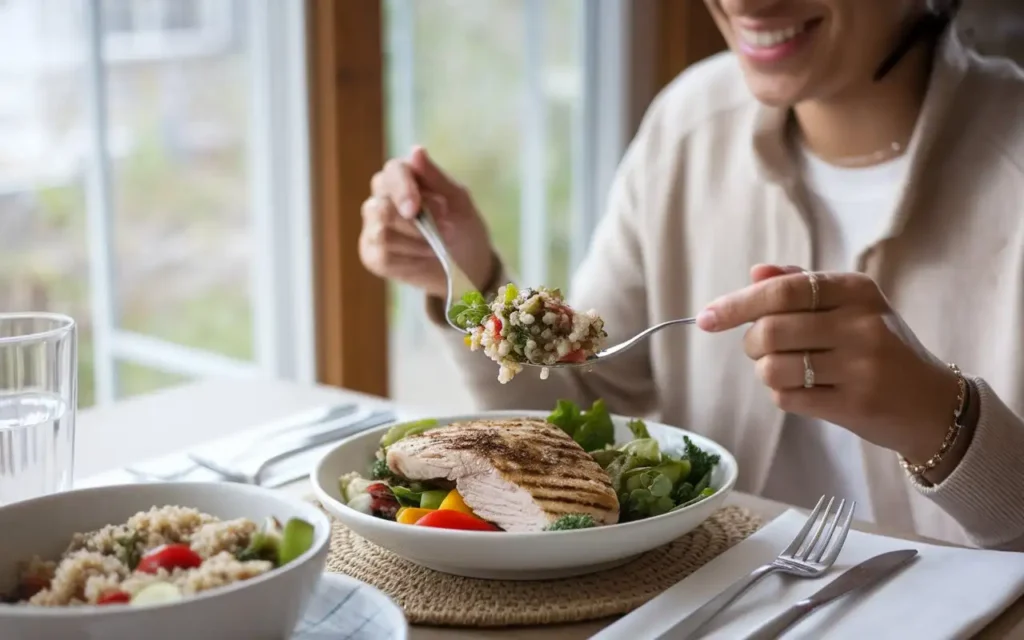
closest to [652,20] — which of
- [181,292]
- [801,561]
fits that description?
[181,292]

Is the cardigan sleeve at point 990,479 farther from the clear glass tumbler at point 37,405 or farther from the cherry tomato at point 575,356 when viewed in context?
the clear glass tumbler at point 37,405

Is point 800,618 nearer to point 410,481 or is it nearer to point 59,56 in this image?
point 410,481

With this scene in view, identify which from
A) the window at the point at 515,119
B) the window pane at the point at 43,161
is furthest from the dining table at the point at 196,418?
the window at the point at 515,119

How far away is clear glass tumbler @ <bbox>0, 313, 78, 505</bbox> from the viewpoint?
101 centimetres

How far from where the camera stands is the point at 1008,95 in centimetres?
157

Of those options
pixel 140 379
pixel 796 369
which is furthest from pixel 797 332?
pixel 140 379

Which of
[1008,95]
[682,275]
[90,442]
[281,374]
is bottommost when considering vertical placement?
[281,374]

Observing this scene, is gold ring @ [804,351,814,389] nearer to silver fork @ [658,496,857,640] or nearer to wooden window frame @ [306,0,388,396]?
silver fork @ [658,496,857,640]

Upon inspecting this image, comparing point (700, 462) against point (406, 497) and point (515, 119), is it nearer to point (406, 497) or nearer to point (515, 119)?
point (406, 497)

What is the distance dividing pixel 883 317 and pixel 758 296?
0.15 metres

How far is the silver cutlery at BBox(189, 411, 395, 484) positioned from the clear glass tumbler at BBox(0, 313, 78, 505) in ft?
0.70

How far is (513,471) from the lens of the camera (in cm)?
100

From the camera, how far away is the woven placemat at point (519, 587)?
91 cm

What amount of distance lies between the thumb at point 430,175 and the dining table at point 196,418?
13.1 inches
